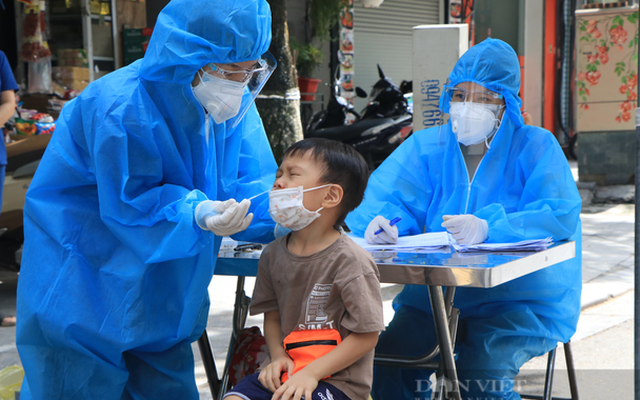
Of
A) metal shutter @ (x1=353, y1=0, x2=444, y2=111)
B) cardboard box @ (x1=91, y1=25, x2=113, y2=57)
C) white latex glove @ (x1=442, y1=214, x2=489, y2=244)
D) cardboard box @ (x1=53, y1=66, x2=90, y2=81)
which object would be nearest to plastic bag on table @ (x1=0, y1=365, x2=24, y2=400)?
white latex glove @ (x1=442, y1=214, x2=489, y2=244)

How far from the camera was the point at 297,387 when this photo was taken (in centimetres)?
156

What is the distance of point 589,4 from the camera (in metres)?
8.45

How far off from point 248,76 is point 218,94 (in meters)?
0.12

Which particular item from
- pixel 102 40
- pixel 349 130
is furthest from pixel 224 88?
pixel 102 40

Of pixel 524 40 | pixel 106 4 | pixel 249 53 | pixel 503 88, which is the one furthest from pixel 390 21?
pixel 249 53

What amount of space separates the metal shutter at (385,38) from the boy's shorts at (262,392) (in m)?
8.83

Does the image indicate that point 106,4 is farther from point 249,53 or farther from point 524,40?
point 524,40

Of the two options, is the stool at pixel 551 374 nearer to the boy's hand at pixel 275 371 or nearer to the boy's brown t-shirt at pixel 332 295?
the boy's brown t-shirt at pixel 332 295

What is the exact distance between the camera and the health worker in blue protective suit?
223 centimetres

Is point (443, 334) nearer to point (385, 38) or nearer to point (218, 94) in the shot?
point (218, 94)

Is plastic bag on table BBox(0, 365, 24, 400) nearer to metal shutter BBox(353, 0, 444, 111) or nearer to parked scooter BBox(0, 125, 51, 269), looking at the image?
parked scooter BBox(0, 125, 51, 269)

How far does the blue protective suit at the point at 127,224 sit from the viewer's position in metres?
1.72

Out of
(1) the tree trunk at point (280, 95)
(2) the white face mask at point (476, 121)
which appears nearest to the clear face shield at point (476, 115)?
(2) the white face mask at point (476, 121)

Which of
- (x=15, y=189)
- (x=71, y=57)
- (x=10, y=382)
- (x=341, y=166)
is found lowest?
(x=10, y=382)
